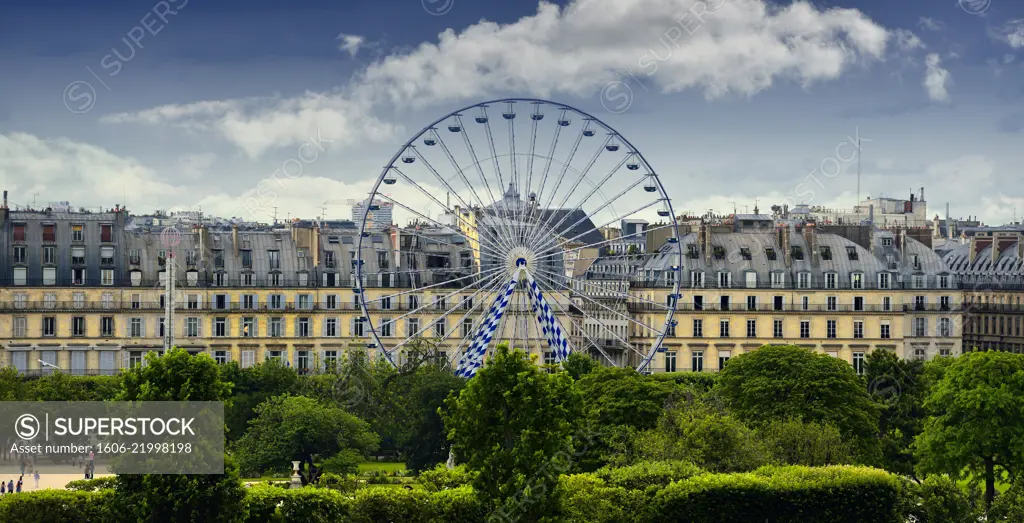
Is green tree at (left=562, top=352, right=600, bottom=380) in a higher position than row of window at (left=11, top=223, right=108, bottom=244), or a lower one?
lower

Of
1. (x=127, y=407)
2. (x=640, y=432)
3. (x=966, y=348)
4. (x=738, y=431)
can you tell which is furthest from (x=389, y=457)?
(x=966, y=348)

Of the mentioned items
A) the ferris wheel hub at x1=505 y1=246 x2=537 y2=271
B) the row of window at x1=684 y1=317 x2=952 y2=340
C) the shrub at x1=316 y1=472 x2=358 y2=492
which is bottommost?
the shrub at x1=316 y1=472 x2=358 y2=492

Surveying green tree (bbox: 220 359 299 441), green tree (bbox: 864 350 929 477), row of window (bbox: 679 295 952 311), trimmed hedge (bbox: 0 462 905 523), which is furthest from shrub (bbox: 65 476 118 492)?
row of window (bbox: 679 295 952 311)

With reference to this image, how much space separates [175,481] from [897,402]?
41.6m

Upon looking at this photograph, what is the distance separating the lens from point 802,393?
271 ft

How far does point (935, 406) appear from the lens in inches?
3098

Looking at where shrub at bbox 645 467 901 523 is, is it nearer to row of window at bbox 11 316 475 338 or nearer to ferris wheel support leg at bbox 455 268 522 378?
ferris wheel support leg at bbox 455 268 522 378

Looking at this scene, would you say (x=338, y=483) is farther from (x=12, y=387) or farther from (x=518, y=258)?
(x=12, y=387)

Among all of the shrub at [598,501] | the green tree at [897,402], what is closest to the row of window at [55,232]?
the green tree at [897,402]

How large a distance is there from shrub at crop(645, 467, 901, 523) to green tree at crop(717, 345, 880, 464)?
39.6ft

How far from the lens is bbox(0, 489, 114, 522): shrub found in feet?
201

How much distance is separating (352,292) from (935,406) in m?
43.9

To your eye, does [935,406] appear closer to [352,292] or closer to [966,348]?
[352,292]

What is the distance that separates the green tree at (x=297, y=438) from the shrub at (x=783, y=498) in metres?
21.9
